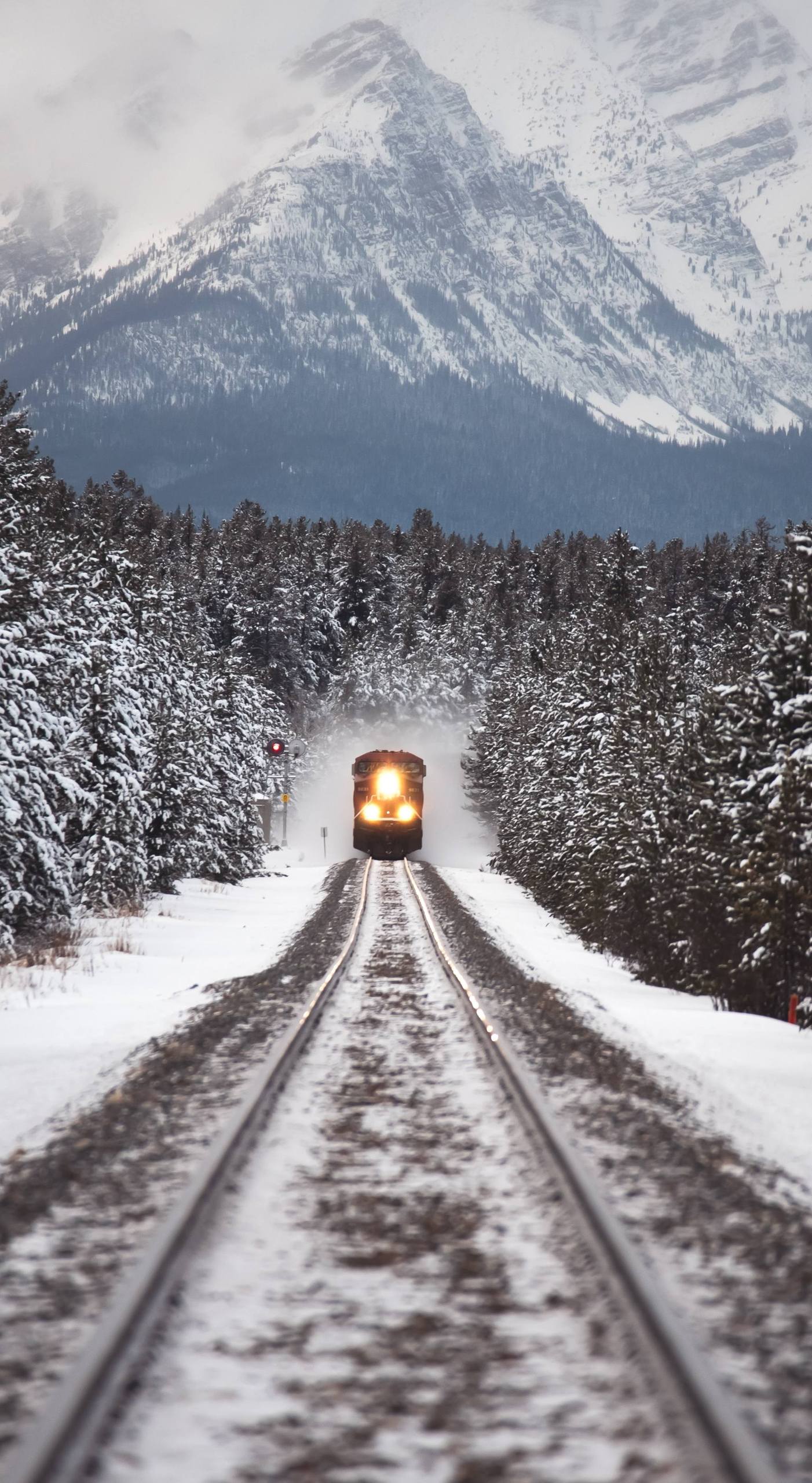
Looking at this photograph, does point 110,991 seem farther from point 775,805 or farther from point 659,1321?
point 659,1321

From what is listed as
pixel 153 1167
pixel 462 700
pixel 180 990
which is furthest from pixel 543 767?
pixel 462 700

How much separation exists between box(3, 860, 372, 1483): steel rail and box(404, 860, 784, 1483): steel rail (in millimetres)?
1871

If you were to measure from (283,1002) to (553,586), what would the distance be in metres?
127

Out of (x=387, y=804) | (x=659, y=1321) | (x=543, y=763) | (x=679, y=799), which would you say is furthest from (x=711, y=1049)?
(x=387, y=804)

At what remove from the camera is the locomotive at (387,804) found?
4066 centimetres

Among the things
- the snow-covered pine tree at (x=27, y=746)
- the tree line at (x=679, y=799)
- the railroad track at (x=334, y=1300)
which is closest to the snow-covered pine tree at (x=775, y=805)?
the tree line at (x=679, y=799)

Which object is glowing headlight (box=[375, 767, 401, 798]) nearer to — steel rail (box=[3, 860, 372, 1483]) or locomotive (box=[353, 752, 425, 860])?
locomotive (box=[353, 752, 425, 860])

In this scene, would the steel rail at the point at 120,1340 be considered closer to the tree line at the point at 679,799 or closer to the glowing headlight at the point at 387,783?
the tree line at the point at 679,799

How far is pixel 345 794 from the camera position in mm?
91188

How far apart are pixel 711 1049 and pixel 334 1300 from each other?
24.1 ft

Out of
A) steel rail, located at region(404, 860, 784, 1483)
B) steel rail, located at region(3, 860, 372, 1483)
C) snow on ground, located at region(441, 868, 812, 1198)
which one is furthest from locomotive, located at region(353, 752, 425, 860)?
steel rail, located at region(3, 860, 372, 1483)

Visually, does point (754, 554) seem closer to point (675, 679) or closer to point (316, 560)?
point (316, 560)

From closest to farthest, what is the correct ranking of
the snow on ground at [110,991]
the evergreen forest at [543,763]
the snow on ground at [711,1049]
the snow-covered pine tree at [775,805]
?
the snow on ground at [711,1049] → the snow on ground at [110,991] → the snow-covered pine tree at [775,805] → the evergreen forest at [543,763]

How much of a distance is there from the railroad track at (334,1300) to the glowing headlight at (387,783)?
30805mm
